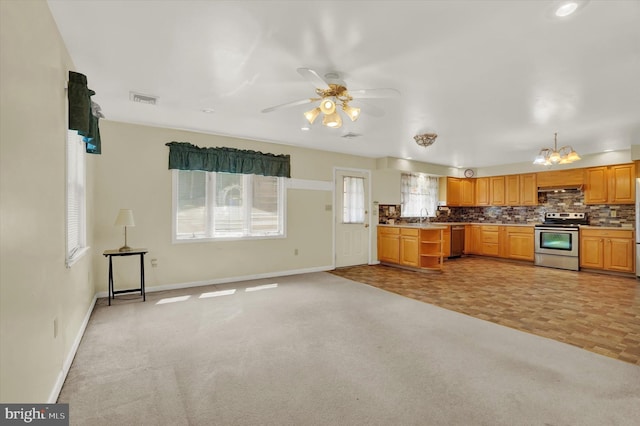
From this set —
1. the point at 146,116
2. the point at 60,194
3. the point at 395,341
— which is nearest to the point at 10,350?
the point at 60,194

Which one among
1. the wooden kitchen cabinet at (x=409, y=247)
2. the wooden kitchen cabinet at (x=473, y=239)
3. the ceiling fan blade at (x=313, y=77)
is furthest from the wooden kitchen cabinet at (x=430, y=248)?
the ceiling fan blade at (x=313, y=77)

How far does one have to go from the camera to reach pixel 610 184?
6.27 metres

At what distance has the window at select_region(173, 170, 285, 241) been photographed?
4805 millimetres

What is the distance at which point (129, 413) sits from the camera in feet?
6.05

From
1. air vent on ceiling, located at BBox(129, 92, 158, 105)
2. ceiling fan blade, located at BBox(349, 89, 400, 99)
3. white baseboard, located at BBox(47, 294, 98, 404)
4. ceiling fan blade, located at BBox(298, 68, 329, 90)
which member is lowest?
white baseboard, located at BBox(47, 294, 98, 404)

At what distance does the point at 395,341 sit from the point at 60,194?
304 cm

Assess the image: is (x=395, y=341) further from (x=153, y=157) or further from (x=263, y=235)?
(x=153, y=157)

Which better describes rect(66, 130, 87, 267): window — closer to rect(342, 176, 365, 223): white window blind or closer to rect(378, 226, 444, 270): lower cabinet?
rect(342, 176, 365, 223): white window blind

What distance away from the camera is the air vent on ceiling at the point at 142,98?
335 centimetres

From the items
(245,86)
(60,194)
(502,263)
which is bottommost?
(502,263)

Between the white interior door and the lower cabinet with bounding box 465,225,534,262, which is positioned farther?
the lower cabinet with bounding box 465,225,534,262

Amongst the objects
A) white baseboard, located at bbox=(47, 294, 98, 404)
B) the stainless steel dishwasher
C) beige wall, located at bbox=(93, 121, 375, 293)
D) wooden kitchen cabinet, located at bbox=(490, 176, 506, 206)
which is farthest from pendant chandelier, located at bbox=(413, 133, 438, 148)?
wooden kitchen cabinet, located at bbox=(490, 176, 506, 206)

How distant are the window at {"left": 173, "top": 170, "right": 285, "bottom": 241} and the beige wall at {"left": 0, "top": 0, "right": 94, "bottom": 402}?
8.04ft

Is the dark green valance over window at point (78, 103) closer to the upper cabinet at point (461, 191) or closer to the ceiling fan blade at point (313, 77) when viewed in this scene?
the ceiling fan blade at point (313, 77)
